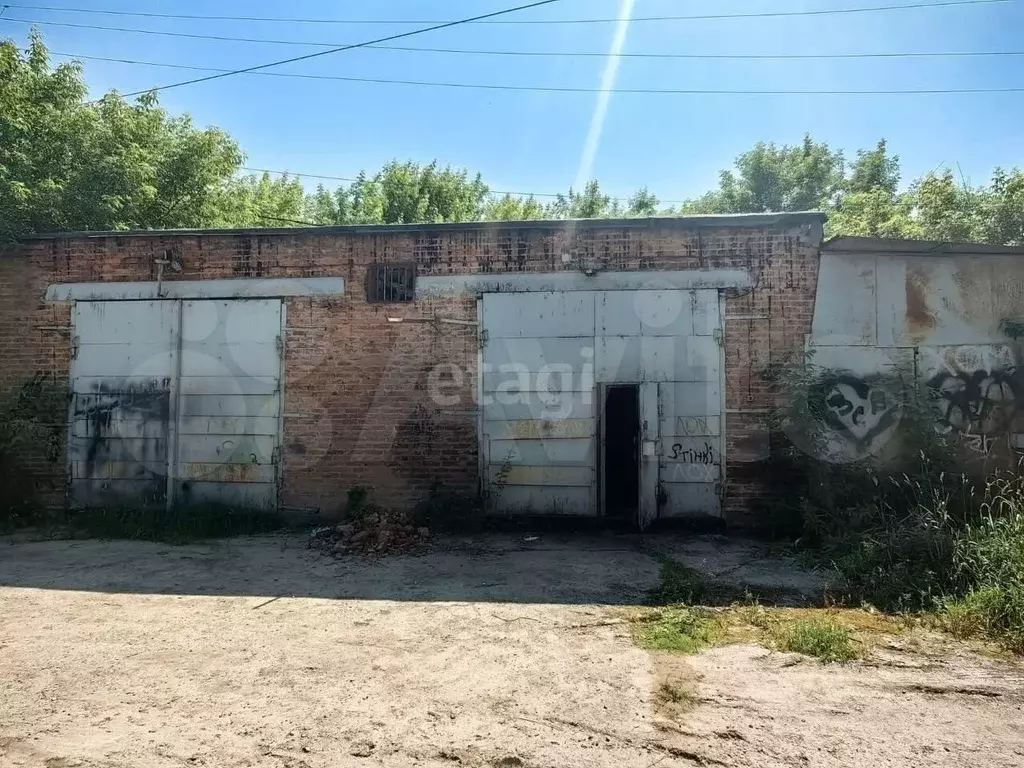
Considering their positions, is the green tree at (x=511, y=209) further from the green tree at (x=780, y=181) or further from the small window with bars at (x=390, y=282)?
the small window with bars at (x=390, y=282)

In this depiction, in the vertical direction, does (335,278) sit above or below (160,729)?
above

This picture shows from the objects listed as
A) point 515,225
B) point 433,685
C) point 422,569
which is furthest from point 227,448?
point 433,685

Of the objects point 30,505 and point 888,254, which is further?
point 30,505

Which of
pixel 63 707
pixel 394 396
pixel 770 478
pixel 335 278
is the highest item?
pixel 335 278

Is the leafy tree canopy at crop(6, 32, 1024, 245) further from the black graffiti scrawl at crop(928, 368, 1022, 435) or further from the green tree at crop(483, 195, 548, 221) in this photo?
the black graffiti scrawl at crop(928, 368, 1022, 435)

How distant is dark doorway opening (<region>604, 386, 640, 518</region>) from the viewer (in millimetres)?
8117

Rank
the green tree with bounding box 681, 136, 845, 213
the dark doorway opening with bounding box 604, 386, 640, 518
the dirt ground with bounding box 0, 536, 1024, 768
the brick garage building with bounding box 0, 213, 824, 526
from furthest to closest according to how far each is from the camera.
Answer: the green tree with bounding box 681, 136, 845, 213 → the dark doorway opening with bounding box 604, 386, 640, 518 → the brick garage building with bounding box 0, 213, 824, 526 → the dirt ground with bounding box 0, 536, 1024, 768

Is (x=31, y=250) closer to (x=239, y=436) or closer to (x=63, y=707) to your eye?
(x=239, y=436)

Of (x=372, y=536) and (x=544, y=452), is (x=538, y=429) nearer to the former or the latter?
(x=544, y=452)

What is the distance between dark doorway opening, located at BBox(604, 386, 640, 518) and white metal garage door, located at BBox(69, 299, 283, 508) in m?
4.48

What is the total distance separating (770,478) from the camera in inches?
286

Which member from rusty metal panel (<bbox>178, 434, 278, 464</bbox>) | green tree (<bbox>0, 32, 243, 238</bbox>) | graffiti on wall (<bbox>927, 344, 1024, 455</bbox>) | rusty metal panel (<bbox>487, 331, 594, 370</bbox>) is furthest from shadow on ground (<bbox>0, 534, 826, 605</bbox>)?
green tree (<bbox>0, 32, 243, 238</bbox>)

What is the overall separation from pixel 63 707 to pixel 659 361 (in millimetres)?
6352

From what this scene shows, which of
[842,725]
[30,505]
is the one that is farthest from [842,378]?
[30,505]
